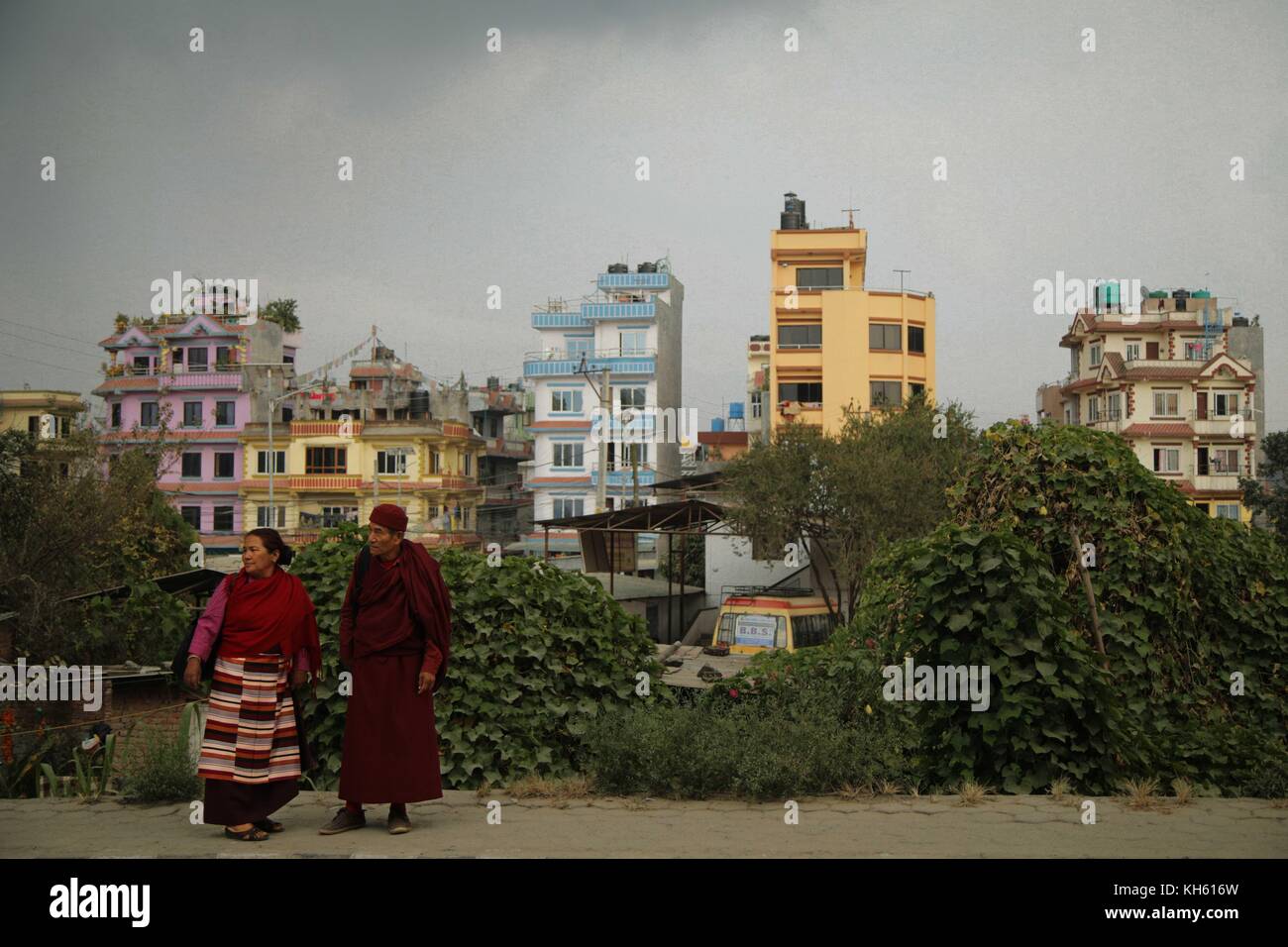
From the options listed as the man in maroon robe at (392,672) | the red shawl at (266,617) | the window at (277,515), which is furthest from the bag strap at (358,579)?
the window at (277,515)

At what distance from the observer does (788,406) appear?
50906mm

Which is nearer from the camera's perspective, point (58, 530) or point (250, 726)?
point (250, 726)

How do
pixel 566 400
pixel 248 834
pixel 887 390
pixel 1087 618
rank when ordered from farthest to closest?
pixel 566 400 < pixel 887 390 < pixel 1087 618 < pixel 248 834

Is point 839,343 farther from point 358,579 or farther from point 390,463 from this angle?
point 358,579

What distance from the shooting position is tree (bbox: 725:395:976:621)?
33125 mm

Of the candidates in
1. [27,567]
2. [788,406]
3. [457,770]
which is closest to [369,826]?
[457,770]

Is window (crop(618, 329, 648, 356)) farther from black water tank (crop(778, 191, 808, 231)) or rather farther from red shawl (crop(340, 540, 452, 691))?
red shawl (crop(340, 540, 452, 691))

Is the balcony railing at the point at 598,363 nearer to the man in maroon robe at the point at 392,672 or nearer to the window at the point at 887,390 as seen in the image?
the window at the point at 887,390

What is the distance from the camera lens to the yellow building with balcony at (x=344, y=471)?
188ft

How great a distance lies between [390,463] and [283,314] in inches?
538

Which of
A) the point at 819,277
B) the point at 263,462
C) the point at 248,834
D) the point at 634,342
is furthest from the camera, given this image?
the point at 634,342

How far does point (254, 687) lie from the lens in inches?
260

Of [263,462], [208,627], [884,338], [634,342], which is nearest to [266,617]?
[208,627]

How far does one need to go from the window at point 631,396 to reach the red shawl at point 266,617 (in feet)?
177
